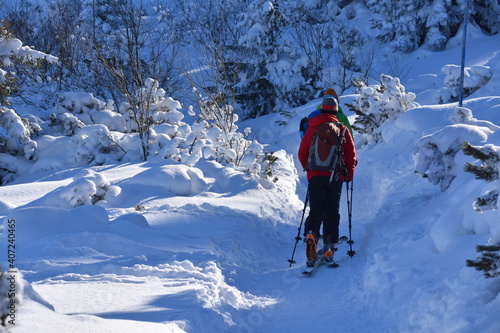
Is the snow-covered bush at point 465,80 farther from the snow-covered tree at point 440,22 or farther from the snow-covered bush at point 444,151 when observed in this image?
the snow-covered tree at point 440,22

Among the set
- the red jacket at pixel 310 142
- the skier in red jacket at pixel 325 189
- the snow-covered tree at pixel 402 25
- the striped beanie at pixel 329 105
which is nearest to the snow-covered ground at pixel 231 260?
the skier in red jacket at pixel 325 189

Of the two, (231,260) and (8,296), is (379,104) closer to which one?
(231,260)

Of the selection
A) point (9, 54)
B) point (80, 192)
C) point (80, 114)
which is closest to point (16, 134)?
point (9, 54)

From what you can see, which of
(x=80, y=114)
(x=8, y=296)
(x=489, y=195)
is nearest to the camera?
(x=8, y=296)

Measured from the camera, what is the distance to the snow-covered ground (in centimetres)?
397

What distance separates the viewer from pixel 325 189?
20.4 feet

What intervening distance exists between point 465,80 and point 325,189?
856cm

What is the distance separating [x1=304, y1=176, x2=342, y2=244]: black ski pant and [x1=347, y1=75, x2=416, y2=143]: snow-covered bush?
21.7ft

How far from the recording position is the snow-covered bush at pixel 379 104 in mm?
12219

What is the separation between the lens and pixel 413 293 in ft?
14.2

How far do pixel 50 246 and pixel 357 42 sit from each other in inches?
825

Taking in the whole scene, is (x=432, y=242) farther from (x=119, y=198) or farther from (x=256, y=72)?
(x=256, y=72)

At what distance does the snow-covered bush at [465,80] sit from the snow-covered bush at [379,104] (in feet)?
4.21

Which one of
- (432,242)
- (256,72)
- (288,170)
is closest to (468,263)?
(432,242)
